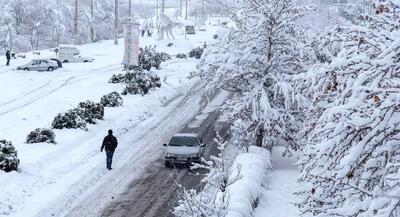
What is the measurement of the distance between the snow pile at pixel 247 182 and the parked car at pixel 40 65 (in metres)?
32.3

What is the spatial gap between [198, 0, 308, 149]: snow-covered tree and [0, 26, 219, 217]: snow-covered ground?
5.58 metres

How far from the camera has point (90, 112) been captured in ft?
99.5

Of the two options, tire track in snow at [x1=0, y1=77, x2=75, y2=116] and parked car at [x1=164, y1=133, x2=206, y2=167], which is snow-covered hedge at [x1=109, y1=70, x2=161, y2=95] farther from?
parked car at [x1=164, y1=133, x2=206, y2=167]

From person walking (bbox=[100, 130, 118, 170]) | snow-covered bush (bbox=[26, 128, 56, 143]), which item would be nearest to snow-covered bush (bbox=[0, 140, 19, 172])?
person walking (bbox=[100, 130, 118, 170])

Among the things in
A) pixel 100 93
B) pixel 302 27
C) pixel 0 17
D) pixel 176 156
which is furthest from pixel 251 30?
pixel 0 17

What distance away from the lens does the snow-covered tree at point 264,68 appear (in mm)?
22922

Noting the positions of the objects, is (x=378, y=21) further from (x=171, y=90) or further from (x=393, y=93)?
(x=171, y=90)

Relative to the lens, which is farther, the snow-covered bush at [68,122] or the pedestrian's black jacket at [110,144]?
the snow-covered bush at [68,122]

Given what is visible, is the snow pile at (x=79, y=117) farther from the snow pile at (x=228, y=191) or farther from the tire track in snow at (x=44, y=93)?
the snow pile at (x=228, y=191)

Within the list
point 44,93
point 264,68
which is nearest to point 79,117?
point 264,68

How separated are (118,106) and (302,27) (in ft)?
49.6

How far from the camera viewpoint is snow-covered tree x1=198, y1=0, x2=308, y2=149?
22.9 meters

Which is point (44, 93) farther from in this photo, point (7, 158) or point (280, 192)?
point (280, 192)

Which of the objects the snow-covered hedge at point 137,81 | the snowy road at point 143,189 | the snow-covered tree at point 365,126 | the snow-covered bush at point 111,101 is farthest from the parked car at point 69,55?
the snow-covered tree at point 365,126
